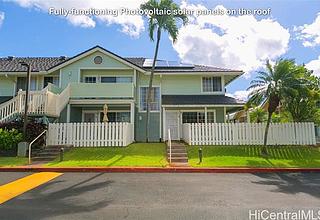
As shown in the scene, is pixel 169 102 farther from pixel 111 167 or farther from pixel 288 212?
pixel 288 212

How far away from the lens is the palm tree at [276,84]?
15875 mm

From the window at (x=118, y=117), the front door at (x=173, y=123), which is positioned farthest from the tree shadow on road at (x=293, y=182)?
the window at (x=118, y=117)

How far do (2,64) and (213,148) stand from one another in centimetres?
1964

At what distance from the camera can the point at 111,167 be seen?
1235 cm

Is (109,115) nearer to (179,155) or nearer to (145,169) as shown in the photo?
(179,155)

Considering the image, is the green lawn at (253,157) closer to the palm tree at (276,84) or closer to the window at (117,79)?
the palm tree at (276,84)

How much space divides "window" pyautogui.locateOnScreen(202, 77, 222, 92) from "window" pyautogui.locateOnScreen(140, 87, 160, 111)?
3.80 meters

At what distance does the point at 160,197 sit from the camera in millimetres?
7395

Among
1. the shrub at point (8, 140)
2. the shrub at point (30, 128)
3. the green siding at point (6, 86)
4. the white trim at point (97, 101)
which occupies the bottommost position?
the shrub at point (8, 140)

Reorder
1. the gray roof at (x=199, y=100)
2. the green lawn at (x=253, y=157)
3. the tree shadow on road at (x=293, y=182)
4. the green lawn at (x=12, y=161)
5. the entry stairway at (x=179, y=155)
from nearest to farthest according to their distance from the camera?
the tree shadow on road at (x=293, y=182), the green lawn at (x=12, y=161), the green lawn at (x=253, y=157), the entry stairway at (x=179, y=155), the gray roof at (x=199, y=100)

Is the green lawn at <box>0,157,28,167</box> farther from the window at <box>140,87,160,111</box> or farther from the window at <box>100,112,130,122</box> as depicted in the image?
the window at <box>140,87,160,111</box>

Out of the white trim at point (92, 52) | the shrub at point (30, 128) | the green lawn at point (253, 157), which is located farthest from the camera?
the white trim at point (92, 52)

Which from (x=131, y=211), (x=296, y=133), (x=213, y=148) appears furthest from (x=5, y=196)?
(x=296, y=133)

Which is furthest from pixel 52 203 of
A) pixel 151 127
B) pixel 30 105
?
pixel 151 127
